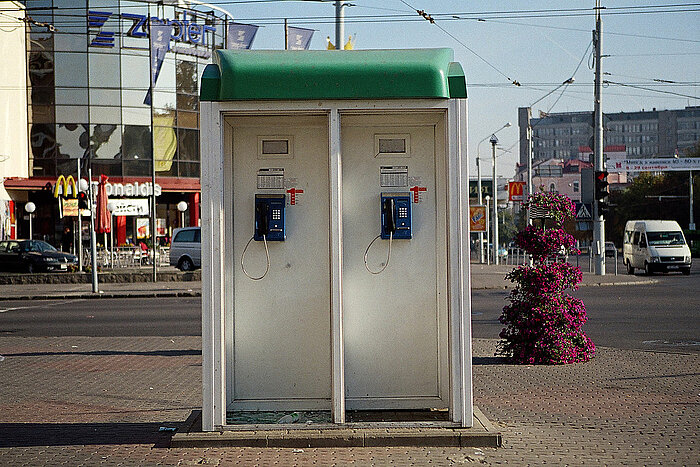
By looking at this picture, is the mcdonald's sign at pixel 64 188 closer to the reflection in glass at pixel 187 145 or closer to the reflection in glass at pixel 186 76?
the reflection in glass at pixel 187 145

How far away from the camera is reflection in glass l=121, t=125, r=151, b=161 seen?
157ft

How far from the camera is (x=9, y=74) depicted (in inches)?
1809

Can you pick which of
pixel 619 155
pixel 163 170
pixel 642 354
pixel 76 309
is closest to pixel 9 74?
pixel 163 170

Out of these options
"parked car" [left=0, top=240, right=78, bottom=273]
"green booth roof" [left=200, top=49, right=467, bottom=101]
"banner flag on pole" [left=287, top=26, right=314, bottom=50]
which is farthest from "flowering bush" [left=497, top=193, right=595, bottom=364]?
"parked car" [left=0, top=240, right=78, bottom=273]

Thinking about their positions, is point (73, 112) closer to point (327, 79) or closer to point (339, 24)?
point (339, 24)

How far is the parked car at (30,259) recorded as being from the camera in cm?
3566

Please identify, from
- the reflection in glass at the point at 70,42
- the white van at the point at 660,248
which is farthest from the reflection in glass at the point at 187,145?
the white van at the point at 660,248

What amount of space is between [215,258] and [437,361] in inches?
86.9

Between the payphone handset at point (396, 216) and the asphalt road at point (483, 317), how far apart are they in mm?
6987

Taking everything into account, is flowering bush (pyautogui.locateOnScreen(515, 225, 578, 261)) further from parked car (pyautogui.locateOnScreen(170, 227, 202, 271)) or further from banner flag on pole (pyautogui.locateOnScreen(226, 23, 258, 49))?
parked car (pyautogui.locateOnScreen(170, 227, 202, 271))

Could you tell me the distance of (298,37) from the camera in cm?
2416

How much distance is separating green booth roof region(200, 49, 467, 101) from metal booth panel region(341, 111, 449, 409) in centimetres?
80

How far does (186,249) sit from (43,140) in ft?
54.3

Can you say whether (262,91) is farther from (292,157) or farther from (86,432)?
(86,432)
